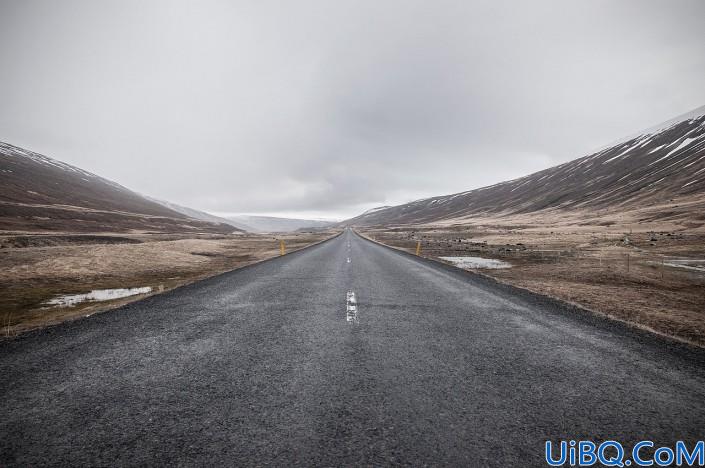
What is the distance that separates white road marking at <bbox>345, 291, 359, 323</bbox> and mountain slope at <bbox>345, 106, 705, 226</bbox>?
107m

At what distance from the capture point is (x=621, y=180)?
11881 cm

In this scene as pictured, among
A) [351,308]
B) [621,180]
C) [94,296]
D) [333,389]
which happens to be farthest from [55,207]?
[621,180]

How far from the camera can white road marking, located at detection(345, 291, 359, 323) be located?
756 cm

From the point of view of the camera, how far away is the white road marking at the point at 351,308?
24.8 feet

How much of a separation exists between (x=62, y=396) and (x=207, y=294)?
647 cm

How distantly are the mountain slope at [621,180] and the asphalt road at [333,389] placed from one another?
350 ft

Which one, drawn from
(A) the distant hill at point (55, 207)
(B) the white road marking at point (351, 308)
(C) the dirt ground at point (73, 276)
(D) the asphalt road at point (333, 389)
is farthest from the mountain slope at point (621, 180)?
(A) the distant hill at point (55, 207)

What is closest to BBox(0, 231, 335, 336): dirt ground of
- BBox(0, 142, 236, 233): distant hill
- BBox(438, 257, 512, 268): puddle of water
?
BBox(438, 257, 512, 268): puddle of water


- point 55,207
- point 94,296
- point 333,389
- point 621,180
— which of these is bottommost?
point 94,296

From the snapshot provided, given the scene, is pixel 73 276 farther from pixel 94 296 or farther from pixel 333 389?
pixel 333 389

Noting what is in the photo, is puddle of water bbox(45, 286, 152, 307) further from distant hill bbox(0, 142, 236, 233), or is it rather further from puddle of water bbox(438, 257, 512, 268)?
distant hill bbox(0, 142, 236, 233)

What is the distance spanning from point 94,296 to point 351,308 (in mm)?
9769

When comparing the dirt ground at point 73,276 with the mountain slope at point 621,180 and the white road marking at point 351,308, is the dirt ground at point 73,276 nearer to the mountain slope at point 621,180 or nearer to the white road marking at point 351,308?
the white road marking at point 351,308

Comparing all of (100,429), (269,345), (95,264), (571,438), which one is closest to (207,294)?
(269,345)
